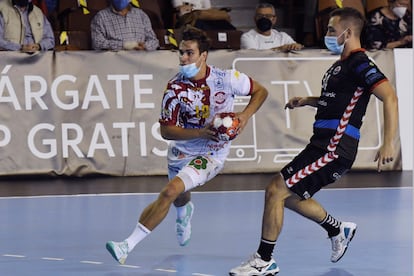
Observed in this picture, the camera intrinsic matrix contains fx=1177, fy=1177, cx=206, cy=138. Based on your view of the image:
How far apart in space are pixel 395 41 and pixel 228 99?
680cm

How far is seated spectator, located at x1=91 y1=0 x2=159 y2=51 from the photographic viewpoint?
14031 millimetres

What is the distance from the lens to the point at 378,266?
26.8ft

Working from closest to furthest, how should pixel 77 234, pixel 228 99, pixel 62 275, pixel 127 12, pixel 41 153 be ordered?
pixel 62 275 < pixel 228 99 < pixel 77 234 < pixel 41 153 < pixel 127 12

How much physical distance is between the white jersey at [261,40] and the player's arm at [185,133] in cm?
638

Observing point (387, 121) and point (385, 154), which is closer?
point (385, 154)

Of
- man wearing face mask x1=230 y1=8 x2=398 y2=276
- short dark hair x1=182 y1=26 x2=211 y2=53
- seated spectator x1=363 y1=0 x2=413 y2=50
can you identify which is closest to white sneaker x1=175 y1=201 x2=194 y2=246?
man wearing face mask x1=230 y1=8 x2=398 y2=276

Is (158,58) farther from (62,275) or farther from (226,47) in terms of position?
(62,275)

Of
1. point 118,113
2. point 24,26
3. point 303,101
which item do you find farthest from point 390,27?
point 303,101

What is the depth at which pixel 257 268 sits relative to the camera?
7797 millimetres

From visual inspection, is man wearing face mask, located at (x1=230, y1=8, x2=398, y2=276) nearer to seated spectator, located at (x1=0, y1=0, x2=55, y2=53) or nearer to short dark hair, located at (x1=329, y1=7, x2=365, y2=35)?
short dark hair, located at (x1=329, y1=7, x2=365, y2=35)

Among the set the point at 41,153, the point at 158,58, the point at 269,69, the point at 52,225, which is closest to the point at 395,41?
the point at 269,69

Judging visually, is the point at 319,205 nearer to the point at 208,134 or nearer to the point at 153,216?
the point at 208,134

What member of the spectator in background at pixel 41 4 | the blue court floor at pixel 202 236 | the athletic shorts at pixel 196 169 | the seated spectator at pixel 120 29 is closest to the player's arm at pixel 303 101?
the athletic shorts at pixel 196 169

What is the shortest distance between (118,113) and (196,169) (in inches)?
202
